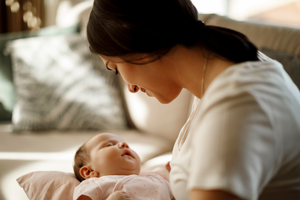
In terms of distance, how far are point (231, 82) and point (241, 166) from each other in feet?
0.61

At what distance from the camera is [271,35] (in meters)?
1.50

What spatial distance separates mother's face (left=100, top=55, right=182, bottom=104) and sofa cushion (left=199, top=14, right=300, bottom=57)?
2.56 ft

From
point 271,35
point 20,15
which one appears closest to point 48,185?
point 271,35

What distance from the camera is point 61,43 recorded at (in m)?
1.89

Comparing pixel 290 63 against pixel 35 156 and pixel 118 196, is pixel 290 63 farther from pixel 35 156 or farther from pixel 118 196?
pixel 35 156

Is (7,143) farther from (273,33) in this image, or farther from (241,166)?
(273,33)

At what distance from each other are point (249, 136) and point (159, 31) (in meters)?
0.38

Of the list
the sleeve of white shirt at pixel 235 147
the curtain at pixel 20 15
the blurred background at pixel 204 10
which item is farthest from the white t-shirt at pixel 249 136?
the curtain at pixel 20 15

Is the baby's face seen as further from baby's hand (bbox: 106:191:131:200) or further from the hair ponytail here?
the hair ponytail

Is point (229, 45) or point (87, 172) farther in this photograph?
point (87, 172)

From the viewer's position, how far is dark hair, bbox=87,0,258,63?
75 cm

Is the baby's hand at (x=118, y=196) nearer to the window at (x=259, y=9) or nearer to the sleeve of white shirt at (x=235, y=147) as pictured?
the sleeve of white shirt at (x=235, y=147)

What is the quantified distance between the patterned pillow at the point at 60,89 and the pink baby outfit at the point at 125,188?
2.55ft

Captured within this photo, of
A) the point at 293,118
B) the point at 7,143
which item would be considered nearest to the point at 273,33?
the point at 293,118
